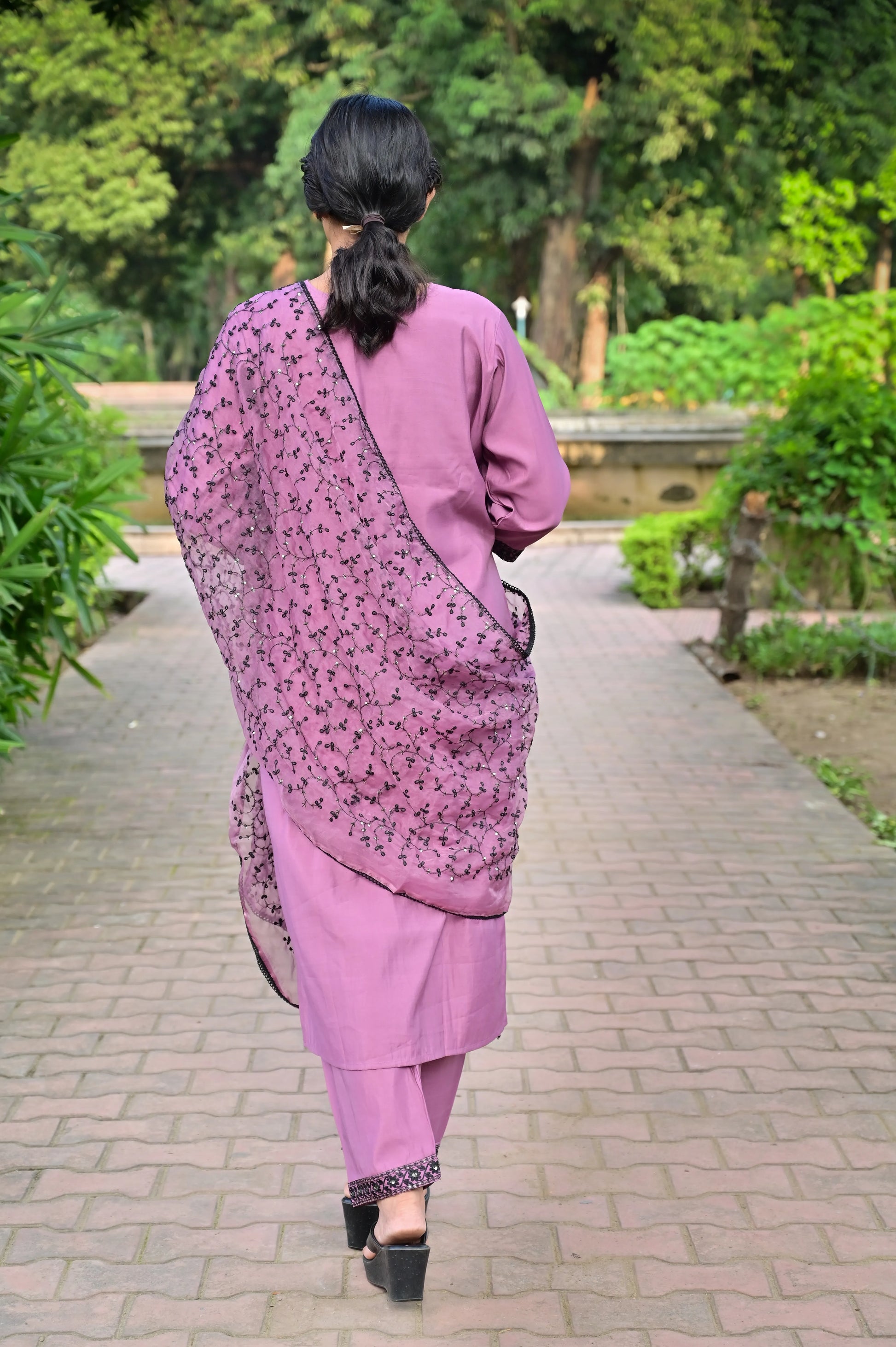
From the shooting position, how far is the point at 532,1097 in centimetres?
331

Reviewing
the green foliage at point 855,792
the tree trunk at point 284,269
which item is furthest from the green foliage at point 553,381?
the green foliage at point 855,792

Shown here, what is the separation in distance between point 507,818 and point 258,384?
0.83 meters

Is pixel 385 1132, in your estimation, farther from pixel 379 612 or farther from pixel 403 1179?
pixel 379 612

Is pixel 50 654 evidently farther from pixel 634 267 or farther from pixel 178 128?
pixel 178 128

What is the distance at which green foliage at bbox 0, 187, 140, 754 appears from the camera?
4691 mm

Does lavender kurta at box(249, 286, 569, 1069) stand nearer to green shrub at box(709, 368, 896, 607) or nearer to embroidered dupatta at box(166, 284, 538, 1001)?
embroidered dupatta at box(166, 284, 538, 1001)

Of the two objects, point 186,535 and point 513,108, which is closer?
point 186,535

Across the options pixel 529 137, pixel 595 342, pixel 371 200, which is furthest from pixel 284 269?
pixel 371 200

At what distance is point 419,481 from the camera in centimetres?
232

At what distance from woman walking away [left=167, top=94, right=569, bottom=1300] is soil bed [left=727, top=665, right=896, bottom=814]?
3543 mm

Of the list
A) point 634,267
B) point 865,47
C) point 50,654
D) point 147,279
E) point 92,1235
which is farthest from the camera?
point 147,279

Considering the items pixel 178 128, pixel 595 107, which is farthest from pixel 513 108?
pixel 178 128

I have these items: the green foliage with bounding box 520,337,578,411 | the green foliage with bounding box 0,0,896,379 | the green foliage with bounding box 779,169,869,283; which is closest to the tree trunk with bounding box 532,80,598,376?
the green foliage with bounding box 0,0,896,379

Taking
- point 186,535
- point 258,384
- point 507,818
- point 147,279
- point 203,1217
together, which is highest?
point 258,384
